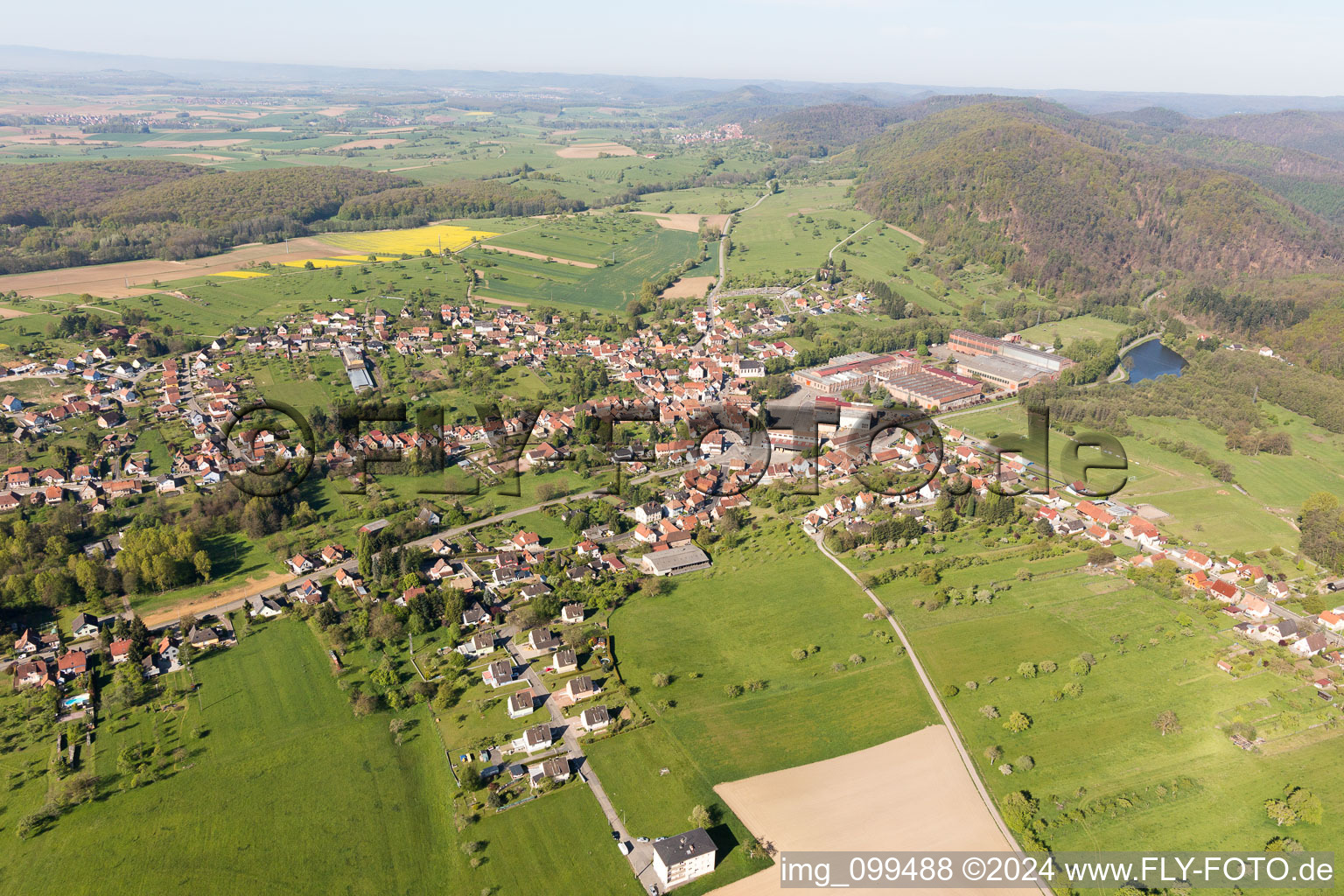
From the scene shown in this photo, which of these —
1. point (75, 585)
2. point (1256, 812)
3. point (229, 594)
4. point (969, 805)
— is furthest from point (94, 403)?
point (1256, 812)

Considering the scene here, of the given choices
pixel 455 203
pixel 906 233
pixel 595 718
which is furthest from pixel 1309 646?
pixel 455 203

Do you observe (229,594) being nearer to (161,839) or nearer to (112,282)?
(161,839)

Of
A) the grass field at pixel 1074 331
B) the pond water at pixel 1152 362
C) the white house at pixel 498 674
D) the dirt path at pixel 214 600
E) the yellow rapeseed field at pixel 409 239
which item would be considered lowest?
the white house at pixel 498 674

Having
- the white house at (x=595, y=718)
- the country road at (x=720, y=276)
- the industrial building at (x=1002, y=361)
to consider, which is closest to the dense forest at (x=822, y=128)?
the country road at (x=720, y=276)

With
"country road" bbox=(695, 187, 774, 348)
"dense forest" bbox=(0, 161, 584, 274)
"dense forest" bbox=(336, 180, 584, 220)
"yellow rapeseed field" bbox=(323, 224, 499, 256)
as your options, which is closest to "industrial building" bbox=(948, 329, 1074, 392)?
"country road" bbox=(695, 187, 774, 348)

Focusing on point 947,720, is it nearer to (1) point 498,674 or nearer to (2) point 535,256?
(1) point 498,674

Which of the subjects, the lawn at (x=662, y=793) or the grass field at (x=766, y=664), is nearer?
the lawn at (x=662, y=793)

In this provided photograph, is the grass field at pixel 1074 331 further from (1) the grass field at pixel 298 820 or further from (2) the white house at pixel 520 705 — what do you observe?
(1) the grass field at pixel 298 820
